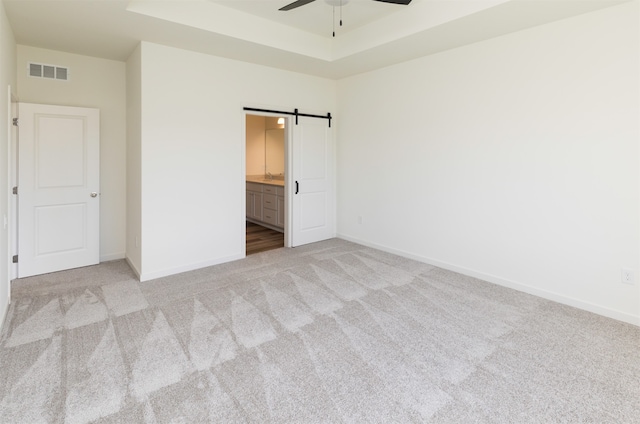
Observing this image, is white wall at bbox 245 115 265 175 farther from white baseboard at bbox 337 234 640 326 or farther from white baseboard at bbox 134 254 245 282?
white baseboard at bbox 337 234 640 326

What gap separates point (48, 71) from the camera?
4176 mm

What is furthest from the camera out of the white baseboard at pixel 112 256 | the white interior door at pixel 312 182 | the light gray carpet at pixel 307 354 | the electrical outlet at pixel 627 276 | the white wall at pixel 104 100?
the white interior door at pixel 312 182

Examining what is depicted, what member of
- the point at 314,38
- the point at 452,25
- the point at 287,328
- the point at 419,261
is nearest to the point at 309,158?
the point at 314,38

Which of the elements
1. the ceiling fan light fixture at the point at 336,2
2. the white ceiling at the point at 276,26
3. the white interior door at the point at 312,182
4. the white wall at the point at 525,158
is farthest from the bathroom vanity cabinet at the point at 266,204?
the ceiling fan light fixture at the point at 336,2

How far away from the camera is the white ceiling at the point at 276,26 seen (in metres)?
3.13

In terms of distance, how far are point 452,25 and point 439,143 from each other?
1.40m

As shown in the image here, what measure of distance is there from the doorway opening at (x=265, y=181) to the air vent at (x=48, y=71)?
305 centimetres

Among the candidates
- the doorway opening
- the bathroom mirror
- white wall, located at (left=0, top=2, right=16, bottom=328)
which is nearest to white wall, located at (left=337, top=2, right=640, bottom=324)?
the doorway opening

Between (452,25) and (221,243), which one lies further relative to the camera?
(221,243)

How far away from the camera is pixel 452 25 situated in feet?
11.2

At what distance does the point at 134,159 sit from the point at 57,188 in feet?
3.30

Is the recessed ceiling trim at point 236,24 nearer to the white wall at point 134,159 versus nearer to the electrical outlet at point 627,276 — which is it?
the white wall at point 134,159

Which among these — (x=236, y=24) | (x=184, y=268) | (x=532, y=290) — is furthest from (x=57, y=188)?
(x=532, y=290)

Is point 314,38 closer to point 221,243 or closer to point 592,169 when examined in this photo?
point 221,243
